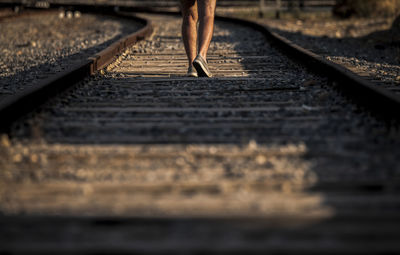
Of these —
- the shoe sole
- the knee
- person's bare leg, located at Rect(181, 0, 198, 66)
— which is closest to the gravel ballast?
person's bare leg, located at Rect(181, 0, 198, 66)

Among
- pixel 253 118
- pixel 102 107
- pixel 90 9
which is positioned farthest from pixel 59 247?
pixel 90 9

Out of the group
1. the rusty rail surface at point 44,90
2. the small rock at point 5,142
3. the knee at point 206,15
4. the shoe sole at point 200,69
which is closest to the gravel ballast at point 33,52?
the rusty rail surface at point 44,90

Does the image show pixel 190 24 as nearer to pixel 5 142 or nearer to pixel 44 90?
pixel 44 90

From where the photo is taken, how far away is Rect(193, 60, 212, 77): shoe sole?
17.6 ft

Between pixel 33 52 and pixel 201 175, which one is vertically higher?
pixel 33 52

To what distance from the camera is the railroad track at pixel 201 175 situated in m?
1.95

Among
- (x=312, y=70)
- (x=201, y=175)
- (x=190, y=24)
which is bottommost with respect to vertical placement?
(x=201, y=175)

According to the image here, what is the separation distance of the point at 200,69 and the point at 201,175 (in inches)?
117

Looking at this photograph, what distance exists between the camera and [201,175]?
8.32 feet

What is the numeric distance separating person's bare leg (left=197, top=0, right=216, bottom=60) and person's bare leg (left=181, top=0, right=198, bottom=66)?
0.65 feet

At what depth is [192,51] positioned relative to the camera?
5.71 m

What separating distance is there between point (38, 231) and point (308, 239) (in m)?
0.91

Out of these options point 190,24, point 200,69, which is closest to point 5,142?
point 200,69

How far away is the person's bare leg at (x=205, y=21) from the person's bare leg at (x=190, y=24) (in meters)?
0.20
